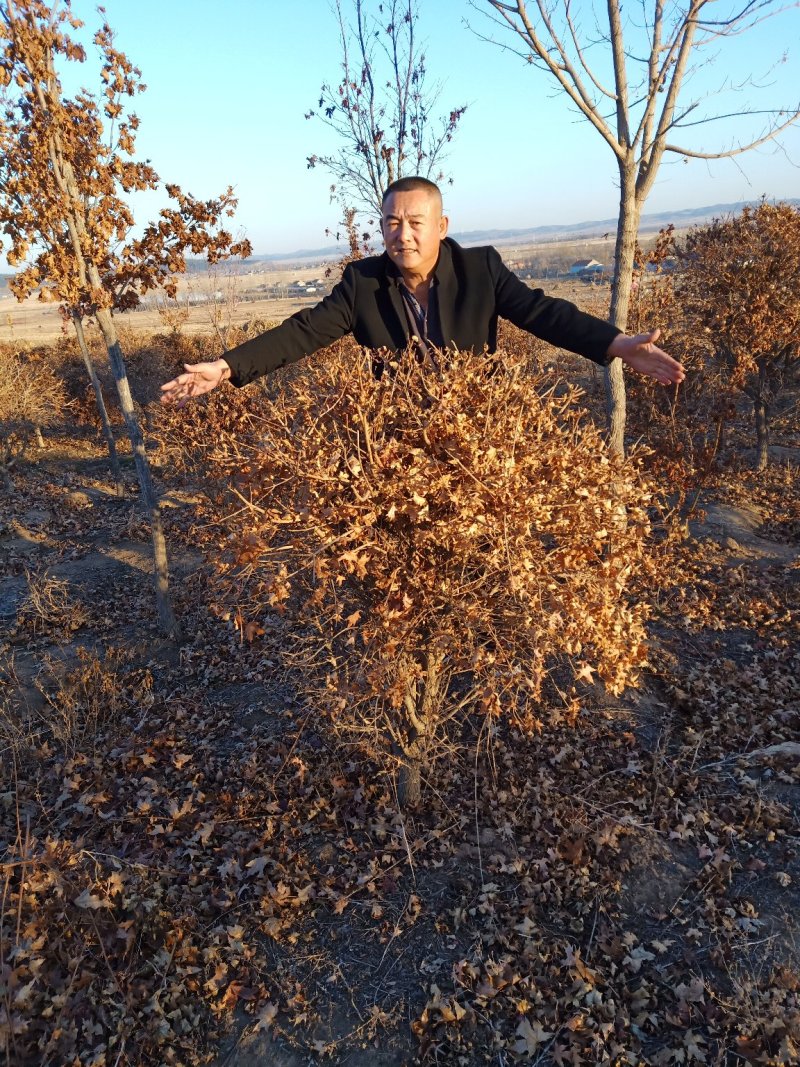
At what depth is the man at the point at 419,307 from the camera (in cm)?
293

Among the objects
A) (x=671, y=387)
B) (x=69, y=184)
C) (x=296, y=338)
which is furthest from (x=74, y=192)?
(x=671, y=387)

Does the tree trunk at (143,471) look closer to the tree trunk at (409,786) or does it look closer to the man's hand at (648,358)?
the tree trunk at (409,786)

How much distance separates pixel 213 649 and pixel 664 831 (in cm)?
513

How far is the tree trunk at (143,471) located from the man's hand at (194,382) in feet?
13.9

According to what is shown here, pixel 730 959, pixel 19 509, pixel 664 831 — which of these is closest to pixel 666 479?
pixel 664 831

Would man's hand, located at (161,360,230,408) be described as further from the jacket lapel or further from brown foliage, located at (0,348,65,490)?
brown foliage, located at (0,348,65,490)

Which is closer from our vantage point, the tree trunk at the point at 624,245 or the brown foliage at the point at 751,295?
the tree trunk at the point at 624,245

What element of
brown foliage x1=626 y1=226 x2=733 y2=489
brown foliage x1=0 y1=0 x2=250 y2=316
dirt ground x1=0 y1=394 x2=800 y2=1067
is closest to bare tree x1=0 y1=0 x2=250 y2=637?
brown foliage x1=0 y1=0 x2=250 y2=316

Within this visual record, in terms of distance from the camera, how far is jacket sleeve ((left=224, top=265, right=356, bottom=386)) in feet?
9.64

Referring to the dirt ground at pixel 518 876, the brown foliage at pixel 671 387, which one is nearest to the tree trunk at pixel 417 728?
the dirt ground at pixel 518 876

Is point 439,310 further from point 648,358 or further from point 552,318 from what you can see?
point 648,358

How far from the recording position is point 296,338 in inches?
123

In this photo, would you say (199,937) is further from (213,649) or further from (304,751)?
(213,649)

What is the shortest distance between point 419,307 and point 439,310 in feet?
0.50
